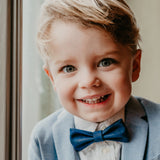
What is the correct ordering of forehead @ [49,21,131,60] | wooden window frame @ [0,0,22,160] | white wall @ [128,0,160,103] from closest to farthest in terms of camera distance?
forehead @ [49,21,131,60] < wooden window frame @ [0,0,22,160] < white wall @ [128,0,160,103]

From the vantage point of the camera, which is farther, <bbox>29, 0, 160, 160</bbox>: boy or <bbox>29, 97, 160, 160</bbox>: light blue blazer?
<bbox>29, 97, 160, 160</bbox>: light blue blazer

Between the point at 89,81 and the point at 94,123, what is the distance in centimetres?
20

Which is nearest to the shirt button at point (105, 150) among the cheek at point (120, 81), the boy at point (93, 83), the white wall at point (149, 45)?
the boy at point (93, 83)

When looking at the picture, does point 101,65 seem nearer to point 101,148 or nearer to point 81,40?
point 81,40

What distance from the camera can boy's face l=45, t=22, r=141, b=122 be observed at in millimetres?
827

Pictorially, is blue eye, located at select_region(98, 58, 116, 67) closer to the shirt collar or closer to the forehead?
the forehead

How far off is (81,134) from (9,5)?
0.49 metres

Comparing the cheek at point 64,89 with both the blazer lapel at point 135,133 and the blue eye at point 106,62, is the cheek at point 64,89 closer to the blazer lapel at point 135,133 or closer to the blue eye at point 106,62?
the blue eye at point 106,62

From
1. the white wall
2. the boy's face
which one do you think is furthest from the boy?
the white wall

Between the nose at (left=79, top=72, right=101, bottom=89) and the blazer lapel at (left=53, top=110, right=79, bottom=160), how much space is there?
216 millimetres

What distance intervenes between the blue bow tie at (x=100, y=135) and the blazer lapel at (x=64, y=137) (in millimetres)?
22

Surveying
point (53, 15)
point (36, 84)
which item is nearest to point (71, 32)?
point (53, 15)

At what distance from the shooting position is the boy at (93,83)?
834mm

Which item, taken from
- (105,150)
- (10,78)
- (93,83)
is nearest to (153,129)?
(105,150)
